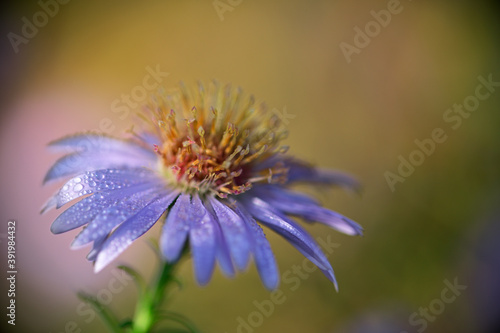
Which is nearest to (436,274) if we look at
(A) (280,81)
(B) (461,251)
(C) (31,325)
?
(B) (461,251)

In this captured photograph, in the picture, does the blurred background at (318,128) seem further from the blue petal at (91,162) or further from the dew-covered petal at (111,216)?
the dew-covered petal at (111,216)

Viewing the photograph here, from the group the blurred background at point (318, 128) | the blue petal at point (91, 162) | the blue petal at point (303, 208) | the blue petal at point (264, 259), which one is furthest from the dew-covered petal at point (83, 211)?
the blurred background at point (318, 128)

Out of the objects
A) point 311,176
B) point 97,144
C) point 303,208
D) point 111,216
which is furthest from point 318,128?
point 111,216

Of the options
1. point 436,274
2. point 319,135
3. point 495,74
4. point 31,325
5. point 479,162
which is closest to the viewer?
point 31,325

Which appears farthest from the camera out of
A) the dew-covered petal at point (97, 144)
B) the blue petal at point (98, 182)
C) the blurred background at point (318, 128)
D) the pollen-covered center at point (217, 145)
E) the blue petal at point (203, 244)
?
the blurred background at point (318, 128)

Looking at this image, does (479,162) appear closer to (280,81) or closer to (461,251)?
(461,251)

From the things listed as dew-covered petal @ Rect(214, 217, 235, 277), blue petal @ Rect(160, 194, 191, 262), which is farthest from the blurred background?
dew-covered petal @ Rect(214, 217, 235, 277)
